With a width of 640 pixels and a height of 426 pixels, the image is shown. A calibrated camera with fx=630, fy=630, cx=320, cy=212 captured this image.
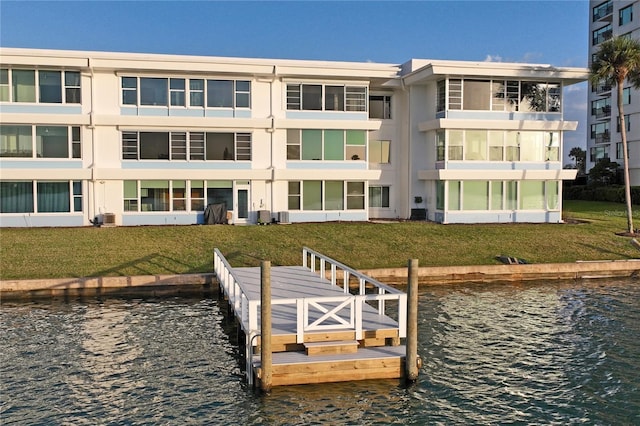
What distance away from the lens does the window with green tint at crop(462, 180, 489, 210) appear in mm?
36781

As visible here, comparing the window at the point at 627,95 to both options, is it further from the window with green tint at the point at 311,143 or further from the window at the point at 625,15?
the window with green tint at the point at 311,143

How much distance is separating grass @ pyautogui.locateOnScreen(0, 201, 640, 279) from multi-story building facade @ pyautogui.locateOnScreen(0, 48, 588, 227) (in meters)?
2.82

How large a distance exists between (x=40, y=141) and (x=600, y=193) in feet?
143

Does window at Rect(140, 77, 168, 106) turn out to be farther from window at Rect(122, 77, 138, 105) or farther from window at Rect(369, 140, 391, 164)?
window at Rect(369, 140, 391, 164)

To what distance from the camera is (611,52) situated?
107 ft

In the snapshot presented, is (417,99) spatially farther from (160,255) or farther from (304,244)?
(160,255)

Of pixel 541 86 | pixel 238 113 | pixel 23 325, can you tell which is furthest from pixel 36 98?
pixel 541 86

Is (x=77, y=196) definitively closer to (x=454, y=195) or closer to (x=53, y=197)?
(x=53, y=197)

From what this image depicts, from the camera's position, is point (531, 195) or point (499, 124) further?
point (531, 195)

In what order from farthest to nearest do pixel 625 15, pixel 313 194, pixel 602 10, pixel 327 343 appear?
pixel 602 10 < pixel 625 15 < pixel 313 194 < pixel 327 343

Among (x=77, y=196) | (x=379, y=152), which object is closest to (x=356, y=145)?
(x=379, y=152)

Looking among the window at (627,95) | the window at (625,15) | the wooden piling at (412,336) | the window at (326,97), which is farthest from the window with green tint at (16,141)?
the window at (625,15)

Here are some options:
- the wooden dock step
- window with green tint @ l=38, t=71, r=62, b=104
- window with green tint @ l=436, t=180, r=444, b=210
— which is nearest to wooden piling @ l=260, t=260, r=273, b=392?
the wooden dock step

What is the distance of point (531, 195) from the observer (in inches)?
1476
